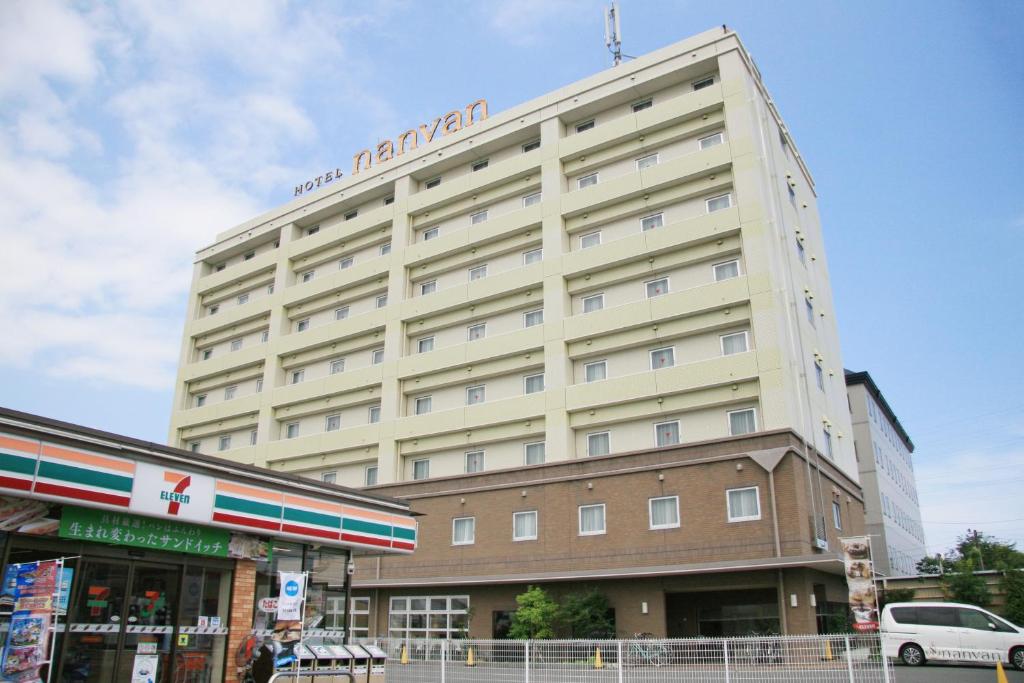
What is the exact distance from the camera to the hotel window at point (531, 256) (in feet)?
131

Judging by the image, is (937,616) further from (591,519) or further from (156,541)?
(156,541)

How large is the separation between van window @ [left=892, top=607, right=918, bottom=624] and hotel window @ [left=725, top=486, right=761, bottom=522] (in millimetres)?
5306

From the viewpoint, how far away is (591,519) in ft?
109

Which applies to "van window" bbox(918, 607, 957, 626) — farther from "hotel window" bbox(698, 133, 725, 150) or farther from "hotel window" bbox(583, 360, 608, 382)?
"hotel window" bbox(698, 133, 725, 150)

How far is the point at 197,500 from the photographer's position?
16516mm

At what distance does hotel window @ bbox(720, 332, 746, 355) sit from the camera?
32.9m

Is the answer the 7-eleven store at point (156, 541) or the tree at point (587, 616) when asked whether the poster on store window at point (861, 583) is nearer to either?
the tree at point (587, 616)

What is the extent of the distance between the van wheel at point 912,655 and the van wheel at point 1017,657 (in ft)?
7.64

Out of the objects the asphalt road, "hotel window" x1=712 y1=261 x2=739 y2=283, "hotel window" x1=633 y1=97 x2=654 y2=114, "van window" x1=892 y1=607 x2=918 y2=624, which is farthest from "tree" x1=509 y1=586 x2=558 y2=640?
"hotel window" x1=633 y1=97 x2=654 y2=114

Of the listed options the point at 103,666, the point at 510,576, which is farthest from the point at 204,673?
the point at 510,576

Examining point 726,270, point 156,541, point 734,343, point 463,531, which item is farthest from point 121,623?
point 726,270

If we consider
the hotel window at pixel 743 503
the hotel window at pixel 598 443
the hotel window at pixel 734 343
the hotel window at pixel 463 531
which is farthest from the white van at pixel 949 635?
the hotel window at pixel 463 531

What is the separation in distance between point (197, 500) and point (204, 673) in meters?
3.65

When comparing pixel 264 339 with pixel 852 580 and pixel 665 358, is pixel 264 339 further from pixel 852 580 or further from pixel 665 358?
pixel 852 580
